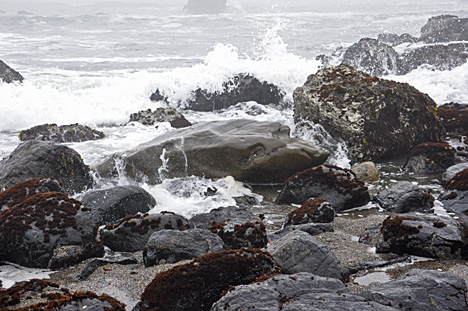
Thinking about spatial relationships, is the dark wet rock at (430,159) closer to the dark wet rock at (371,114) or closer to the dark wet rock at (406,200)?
the dark wet rock at (371,114)

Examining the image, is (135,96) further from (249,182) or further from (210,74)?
(249,182)

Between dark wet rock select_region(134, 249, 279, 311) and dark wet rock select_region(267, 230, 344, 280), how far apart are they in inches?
15.8

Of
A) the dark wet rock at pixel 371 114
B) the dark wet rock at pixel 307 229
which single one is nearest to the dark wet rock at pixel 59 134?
the dark wet rock at pixel 371 114

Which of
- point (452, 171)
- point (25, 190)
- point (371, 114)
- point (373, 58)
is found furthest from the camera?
point (373, 58)

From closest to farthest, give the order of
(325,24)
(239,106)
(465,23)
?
(239,106)
(465,23)
(325,24)

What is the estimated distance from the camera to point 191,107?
16.7 metres

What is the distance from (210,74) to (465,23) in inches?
1022

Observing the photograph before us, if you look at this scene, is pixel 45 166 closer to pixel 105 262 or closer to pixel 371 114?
pixel 105 262

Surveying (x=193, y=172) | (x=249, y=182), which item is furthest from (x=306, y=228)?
(x=193, y=172)

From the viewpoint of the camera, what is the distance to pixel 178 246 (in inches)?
217

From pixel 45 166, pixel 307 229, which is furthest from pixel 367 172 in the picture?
pixel 45 166

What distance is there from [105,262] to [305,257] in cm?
269

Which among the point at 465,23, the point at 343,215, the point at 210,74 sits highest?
the point at 465,23

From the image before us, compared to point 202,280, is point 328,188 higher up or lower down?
lower down
